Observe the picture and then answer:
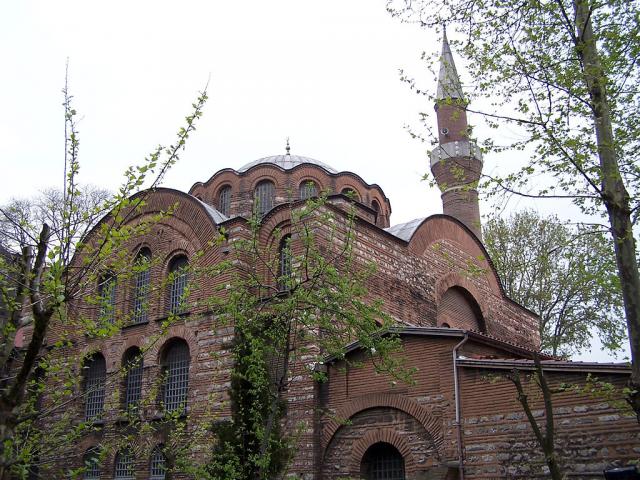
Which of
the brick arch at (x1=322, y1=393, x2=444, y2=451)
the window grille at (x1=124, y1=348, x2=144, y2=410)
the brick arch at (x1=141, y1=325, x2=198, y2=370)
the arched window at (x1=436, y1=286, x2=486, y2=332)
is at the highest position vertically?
the arched window at (x1=436, y1=286, x2=486, y2=332)

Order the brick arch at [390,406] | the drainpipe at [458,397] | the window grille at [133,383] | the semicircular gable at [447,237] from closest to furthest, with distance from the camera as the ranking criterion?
the drainpipe at [458,397] → the brick arch at [390,406] → the window grille at [133,383] → the semicircular gable at [447,237]

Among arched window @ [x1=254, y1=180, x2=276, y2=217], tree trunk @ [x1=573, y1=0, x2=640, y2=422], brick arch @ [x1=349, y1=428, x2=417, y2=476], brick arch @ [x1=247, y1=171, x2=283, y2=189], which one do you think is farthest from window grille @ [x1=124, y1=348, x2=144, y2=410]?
tree trunk @ [x1=573, y1=0, x2=640, y2=422]

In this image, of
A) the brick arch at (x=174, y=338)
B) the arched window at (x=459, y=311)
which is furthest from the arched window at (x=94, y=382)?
the arched window at (x=459, y=311)

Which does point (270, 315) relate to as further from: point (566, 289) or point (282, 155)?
point (566, 289)

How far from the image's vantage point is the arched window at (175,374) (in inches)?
551

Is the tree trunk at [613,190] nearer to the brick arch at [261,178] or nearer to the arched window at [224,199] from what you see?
the brick arch at [261,178]

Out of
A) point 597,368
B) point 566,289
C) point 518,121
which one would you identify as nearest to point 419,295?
point 597,368

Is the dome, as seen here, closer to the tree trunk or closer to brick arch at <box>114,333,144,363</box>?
brick arch at <box>114,333,144,363</box>

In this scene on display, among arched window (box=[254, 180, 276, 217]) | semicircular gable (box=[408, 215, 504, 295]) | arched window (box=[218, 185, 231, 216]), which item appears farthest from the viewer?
arched window (box=[218, 185, 231, 216])

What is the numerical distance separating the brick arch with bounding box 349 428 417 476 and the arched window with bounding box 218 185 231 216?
11465 millimetres

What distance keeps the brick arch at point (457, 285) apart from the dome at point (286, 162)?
22.0 feet

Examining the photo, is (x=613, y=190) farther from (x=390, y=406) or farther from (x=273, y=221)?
(x=273, y=221)

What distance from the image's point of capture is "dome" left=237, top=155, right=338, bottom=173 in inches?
859

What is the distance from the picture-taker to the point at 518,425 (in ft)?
31.3
